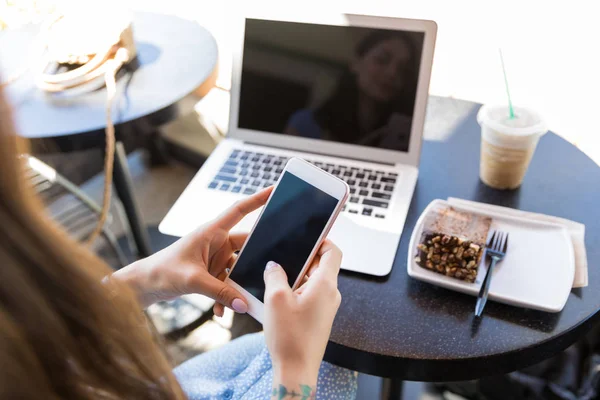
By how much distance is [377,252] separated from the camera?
758 millimetres

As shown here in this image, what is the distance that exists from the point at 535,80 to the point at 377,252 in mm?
615

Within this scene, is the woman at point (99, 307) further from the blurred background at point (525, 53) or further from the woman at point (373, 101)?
the blurred background at point (525, 53)

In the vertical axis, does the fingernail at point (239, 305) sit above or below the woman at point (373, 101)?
below

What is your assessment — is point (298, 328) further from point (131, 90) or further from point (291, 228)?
point (131, 90)

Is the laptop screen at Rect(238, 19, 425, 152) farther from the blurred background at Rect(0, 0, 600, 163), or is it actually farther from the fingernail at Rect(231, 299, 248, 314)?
the fingernail at Rect(231, 299, 248, 314)

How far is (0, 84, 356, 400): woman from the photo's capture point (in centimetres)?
34

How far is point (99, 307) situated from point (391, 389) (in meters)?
0.65

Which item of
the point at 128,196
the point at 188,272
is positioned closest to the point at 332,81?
the point at 188,272

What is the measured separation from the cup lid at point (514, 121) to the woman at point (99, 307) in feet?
1.17

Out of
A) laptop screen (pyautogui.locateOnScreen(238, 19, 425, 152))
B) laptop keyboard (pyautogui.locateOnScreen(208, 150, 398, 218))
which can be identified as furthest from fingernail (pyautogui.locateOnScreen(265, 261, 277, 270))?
laptop screen (pyautogui.locateOnScreen(238, 19, 425, 152))

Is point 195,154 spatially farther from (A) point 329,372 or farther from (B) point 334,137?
(A) point 329,372

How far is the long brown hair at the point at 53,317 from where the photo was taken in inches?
13.2

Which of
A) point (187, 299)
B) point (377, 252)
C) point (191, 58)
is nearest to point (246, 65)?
point (191, 58)

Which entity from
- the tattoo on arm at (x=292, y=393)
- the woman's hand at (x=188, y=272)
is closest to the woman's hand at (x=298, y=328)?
the tattoo on arm at (x=292, y=393)
